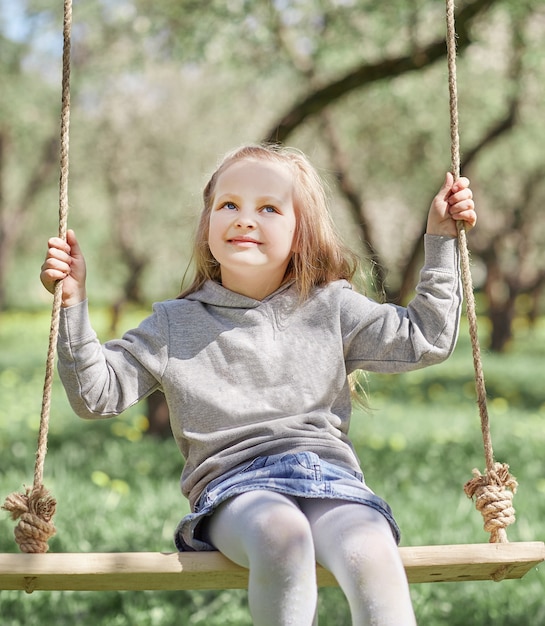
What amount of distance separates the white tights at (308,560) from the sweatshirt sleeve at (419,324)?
45 centimetres

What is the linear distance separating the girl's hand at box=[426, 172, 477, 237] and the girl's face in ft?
1.26

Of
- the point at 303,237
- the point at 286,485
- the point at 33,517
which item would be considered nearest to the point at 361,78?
the point at 303,237

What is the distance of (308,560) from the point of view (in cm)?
211

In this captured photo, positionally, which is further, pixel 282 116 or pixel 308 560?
pixel 282 116

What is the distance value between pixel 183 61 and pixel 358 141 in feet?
20.2

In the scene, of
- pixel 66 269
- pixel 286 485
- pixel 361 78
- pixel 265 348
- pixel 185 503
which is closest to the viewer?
pixel 286 485

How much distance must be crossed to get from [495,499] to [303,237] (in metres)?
0.86

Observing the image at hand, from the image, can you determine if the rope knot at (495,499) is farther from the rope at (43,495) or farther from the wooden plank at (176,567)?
the rope at (43,495)

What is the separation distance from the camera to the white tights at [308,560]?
2.04m

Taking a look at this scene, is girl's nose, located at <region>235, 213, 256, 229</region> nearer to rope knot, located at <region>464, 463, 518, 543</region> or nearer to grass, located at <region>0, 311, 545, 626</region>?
grass, located at <region>0, 311, 545, 626</region>

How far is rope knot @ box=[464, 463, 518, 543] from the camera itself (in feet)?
7.90

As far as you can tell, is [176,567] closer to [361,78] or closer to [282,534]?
[282,534]

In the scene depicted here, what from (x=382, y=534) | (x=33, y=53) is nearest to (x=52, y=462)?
(x=382, y=534)

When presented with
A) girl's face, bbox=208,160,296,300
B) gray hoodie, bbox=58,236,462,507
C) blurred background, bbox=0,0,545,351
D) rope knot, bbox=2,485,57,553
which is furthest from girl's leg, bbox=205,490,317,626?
blurred background, bbox=0,0,545,351
